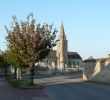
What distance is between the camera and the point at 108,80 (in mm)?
55125

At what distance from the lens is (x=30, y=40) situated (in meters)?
40.5

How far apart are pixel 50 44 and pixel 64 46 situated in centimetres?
15150

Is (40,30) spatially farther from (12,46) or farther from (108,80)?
(108,80)

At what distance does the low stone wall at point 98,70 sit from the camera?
56250mm

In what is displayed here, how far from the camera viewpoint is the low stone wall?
56.2 m

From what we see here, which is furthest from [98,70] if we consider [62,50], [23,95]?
[62,50]

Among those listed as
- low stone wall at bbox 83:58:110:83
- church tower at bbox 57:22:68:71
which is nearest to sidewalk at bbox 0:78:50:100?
low stone wall at bbox 83:58:110:83

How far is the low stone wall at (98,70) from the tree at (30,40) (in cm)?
1640

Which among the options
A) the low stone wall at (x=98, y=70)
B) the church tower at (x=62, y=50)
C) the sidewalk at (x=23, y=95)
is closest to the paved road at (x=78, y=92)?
the sidewalk at (x=23, y=95)

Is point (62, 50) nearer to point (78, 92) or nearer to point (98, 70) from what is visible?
point (98, 70)

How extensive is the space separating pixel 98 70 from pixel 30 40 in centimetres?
2359

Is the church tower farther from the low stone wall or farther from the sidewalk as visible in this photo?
the sidewalk

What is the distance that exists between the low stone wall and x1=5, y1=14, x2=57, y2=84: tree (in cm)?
1640

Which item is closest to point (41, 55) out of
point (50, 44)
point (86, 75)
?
point (50, 44)
